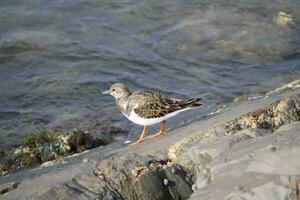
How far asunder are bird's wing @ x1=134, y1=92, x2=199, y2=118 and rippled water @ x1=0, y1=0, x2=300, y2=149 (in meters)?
2.18

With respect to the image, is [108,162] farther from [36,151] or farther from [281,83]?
[281,83]

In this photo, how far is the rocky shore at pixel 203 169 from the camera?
15.4 feet

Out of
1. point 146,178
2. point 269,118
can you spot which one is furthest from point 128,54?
point 146,178

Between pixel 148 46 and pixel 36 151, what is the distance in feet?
19.1

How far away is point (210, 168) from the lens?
521 cm

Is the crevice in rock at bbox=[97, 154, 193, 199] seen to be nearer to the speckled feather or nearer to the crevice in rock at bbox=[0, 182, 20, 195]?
the crevice in rock at bbox=[0, 182, 20, 195]

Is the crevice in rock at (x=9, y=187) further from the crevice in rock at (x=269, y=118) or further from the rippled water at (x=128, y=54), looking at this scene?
the rippled water at (x=128, y=54)

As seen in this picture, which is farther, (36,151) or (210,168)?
(36,151)

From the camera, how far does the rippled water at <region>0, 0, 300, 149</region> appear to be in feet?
37.4

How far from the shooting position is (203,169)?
536cm

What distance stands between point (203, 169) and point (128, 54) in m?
8.42

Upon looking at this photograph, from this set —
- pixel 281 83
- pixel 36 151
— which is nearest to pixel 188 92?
pixel 281 83

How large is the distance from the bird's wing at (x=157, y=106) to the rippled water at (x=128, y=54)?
2.18m

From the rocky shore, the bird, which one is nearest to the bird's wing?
the bird
